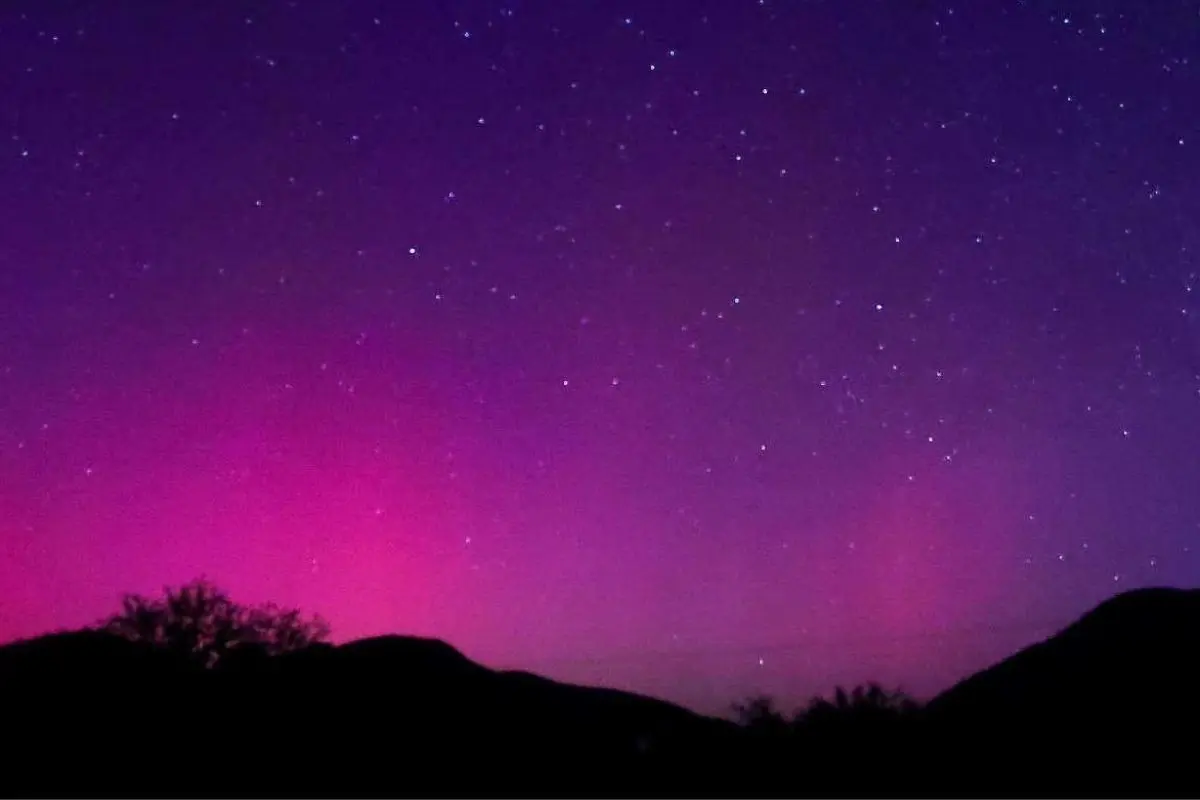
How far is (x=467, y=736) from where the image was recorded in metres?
16.9

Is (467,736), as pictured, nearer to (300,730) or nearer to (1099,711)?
(300,730)

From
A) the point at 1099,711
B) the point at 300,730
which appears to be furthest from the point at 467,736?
the point at 1099,711

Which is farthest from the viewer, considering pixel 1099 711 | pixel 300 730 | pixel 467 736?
pixel 1099 711

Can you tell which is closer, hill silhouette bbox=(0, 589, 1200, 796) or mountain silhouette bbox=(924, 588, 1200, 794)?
hill silhouette bbox=(0, 589, 1200, 796)

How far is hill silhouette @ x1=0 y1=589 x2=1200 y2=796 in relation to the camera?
14508 millimetres

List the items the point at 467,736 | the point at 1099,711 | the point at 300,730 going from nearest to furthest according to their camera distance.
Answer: the point at 300,730, the point at 467,736, the point at 1099,711

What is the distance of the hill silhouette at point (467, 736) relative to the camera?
571 inches

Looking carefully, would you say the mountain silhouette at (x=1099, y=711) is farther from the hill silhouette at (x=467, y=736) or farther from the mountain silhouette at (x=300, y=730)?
the mountain silhouette at (x=300, y=730)

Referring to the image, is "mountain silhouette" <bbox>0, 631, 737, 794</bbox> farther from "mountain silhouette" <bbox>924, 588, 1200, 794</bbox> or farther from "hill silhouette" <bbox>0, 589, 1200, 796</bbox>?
"mountain silhouette" <bbox>924, 588, 1200, 794</bbox>

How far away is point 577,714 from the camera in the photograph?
67.8ft

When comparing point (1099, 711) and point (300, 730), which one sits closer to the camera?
point (300, 730)

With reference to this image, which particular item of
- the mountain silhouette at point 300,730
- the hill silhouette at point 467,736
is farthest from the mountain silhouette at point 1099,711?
the mountain silhouette at point 300,730

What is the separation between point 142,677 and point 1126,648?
53.2 feet

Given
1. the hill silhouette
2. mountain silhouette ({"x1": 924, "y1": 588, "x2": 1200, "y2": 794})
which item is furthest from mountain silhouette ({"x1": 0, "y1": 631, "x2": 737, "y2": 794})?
mountain silhouette ({"x1": 924, "y1": 588, "x2": 1200, "y2": 794})
